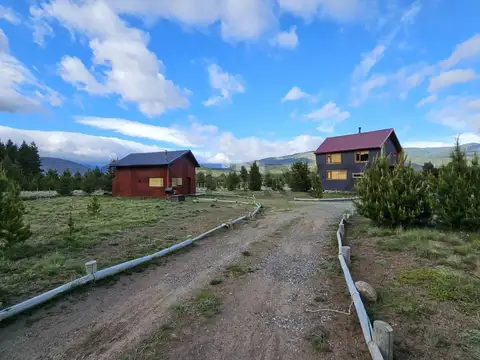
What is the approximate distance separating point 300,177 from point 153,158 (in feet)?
63.0

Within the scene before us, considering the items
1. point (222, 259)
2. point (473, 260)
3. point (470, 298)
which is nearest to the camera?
point (470, 298)

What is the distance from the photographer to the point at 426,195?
34.4 feet

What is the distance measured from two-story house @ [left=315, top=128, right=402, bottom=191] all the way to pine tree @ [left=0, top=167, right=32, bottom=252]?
31.9 meters

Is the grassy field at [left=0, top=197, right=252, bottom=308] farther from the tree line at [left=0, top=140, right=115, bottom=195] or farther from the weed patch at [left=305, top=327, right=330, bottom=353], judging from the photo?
the tree line at [left=0, top=140, right=115, bottom=195]

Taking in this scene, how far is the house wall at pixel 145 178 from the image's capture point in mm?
28859

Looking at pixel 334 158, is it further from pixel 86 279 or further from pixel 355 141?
pixel 86 279

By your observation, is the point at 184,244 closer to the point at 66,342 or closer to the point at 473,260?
the point at 66,342

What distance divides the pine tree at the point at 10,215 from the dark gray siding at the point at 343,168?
31825 millimetres

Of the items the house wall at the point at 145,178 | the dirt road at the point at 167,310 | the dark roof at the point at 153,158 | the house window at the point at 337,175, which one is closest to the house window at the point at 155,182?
the house wall at the point at 145,178

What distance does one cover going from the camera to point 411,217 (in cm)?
1047

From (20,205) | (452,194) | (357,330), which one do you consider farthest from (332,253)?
(20,205)

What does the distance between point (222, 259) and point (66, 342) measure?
4.48 metres

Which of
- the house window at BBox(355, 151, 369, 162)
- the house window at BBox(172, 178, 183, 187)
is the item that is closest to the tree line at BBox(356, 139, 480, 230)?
the house window at BBox(172, 178, 183, 187)

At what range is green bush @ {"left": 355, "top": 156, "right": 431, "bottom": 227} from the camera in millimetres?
10461
